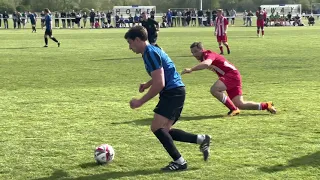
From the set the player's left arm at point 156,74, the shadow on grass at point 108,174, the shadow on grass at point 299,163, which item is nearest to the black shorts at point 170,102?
the player's left arm at point 156,74

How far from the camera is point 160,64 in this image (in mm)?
5738

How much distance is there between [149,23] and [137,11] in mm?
37027

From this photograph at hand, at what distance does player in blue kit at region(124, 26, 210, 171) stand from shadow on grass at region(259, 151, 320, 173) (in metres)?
1.08

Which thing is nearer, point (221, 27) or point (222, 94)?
point (222, 94)

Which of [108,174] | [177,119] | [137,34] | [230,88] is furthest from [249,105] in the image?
[137,34]

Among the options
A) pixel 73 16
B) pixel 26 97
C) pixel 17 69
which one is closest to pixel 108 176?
pixel 26 97

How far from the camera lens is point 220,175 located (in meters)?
6.07

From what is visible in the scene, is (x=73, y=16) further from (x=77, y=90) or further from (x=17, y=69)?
(x=77, y=90)

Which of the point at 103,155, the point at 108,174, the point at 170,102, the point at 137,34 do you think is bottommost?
the point at 108,174

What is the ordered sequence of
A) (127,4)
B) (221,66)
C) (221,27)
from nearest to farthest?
(221,66) → (221,27) → (127,4)

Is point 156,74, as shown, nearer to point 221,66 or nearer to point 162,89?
point 162,89

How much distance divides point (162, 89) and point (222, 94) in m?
4.00

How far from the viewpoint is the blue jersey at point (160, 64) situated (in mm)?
5727

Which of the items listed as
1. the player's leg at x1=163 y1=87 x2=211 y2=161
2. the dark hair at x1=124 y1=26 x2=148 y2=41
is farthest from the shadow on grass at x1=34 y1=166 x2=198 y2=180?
the dark hair at x1=124 y1=26 x2=148 y2=41
